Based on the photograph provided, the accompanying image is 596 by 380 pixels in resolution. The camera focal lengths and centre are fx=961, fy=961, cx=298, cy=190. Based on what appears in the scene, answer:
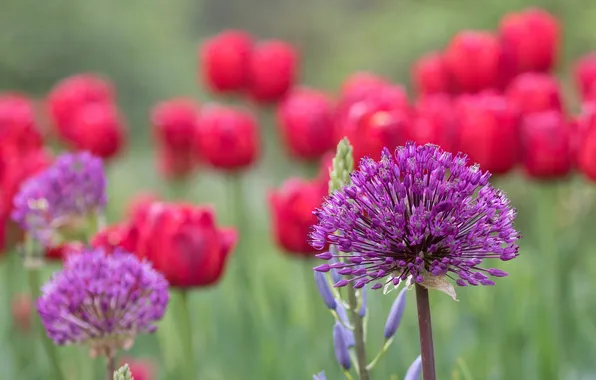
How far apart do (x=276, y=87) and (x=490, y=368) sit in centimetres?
159

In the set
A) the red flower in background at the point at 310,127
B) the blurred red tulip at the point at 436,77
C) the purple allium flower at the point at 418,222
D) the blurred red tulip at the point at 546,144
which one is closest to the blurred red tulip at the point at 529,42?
the blurred red tulip at the point at 436,77

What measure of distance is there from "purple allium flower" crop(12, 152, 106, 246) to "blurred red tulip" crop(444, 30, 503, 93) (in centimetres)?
126

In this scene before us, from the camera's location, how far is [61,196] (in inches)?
73.1

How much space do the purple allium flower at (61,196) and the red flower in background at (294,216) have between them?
70cm

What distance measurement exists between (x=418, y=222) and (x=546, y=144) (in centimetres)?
153

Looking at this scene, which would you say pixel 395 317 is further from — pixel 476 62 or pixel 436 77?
pixel 436 77

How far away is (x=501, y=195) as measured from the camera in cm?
101

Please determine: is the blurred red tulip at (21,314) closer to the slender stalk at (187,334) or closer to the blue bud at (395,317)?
the slender stalk at (187,334)

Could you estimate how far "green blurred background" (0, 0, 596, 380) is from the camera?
235 centimetres

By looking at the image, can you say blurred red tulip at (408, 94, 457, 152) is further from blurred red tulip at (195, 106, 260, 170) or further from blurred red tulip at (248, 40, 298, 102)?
blurred red tulip at (248, 40, 298, 102)

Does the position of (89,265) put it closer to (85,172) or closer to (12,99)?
(85,172)

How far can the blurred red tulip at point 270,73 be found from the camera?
3513mm

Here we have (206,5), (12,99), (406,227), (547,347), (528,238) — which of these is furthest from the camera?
(206,5)

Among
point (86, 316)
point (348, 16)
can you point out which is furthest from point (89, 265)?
point (348, 16)
